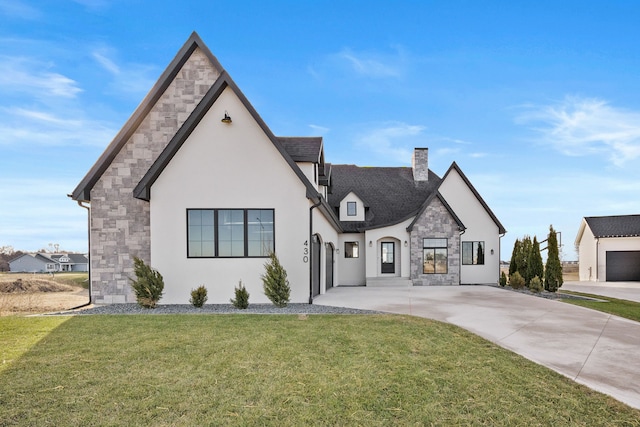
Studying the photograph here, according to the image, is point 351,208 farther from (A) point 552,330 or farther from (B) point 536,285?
(A) point 552,330

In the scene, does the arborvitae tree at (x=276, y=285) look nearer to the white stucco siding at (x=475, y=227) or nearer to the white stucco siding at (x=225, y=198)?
the white stucco siding at (x=225, y=198)

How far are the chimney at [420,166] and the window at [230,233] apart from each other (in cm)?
1524

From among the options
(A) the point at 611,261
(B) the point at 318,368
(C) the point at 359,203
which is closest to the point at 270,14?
(C) the point at 359,203

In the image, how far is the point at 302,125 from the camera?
2362 centimetres

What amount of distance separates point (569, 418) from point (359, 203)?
706 inches

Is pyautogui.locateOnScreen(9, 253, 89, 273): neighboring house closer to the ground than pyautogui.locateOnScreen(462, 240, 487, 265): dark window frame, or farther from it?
closer to the ground

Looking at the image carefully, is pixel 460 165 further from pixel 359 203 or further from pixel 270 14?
pixel 270 14

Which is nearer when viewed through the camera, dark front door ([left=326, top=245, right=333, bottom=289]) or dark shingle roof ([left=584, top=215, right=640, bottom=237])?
dark front door ([left=326, top=245, right=333, bottom=289])

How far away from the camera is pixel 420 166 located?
24.6m

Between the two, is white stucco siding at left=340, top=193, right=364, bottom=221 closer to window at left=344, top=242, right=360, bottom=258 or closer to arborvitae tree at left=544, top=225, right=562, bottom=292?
window at left=344, top=242, right=360, bottom=258

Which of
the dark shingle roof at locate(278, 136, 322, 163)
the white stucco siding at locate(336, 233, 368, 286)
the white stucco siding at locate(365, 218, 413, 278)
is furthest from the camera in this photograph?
the white stucco siding at locate(336, 233, 368, 286)

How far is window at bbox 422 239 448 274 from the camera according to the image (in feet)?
65.7

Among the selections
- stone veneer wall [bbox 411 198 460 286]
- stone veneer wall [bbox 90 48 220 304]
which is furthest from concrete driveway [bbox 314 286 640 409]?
stone veneer wall [bbox 90 48 220 304]

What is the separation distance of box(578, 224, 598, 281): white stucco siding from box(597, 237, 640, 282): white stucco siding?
0.38m
